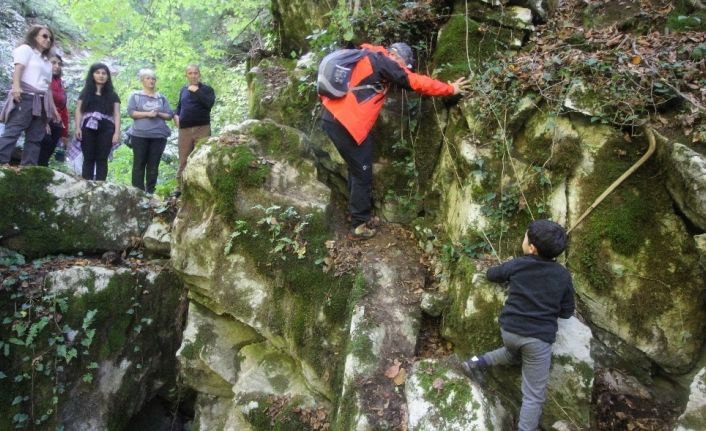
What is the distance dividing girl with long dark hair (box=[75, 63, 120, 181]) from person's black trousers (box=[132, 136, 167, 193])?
0.40m

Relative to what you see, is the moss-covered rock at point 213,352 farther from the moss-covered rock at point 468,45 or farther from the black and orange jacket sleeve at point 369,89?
→ the moss-covered rock at point 468,45

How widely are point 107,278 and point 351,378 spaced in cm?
406

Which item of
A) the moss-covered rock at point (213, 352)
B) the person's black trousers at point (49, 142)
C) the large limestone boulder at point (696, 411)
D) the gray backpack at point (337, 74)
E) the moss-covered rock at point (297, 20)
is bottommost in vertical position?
the moss-covered rock at point (213, 352)

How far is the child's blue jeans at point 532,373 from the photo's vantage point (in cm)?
357

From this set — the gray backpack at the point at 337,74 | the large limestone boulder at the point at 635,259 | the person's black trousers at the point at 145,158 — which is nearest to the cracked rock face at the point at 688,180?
the large limestone boulder at the point at 635,259

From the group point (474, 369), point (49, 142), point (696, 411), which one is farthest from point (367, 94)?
point (49, 142)

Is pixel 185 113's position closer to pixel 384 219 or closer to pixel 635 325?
pixel 384 219

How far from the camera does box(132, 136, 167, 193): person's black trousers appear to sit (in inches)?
294

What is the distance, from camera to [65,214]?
6508mm

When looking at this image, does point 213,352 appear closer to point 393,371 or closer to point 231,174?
point 231,174

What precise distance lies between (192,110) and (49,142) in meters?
2.46

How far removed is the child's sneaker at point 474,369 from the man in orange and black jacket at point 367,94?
2510mm

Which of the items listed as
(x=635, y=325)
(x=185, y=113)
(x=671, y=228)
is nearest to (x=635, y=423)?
(x=635, y=325)

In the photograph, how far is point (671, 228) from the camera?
405cm
